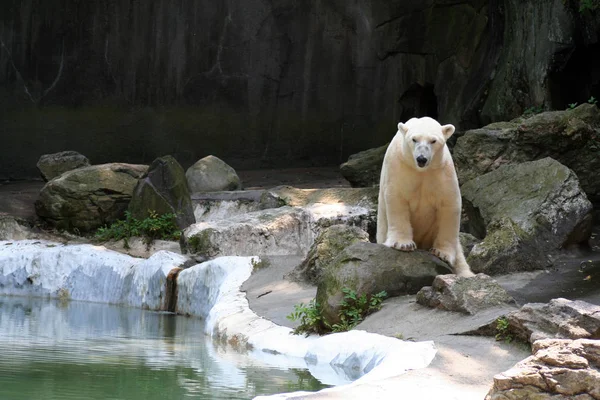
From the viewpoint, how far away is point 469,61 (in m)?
16.4

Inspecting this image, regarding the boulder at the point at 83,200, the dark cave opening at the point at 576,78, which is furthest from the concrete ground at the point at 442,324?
the dark cave opening at the point at 576,78

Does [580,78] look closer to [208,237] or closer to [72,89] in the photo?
[208,237]

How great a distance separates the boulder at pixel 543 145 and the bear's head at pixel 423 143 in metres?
4.83

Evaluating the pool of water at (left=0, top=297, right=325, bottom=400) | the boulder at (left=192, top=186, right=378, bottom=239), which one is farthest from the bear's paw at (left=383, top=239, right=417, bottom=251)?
the boulder at (left=192, top=186, right=378, bottom=239)

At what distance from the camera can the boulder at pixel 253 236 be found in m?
11.2

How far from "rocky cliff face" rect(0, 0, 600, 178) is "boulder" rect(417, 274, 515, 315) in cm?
900

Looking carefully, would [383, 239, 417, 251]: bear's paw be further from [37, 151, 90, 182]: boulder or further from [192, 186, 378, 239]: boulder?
[37, 151, 90, 182]: boulder

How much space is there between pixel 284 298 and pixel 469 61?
8989 mm

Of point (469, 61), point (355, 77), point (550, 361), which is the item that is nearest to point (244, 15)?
point (355, 77)

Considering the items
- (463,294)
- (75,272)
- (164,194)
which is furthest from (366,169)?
(463,294)

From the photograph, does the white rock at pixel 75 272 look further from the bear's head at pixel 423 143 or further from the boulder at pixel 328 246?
the bear's head at pixel 423 143

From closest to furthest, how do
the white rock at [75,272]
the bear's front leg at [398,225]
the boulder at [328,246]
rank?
1. the bear's front leg at [398,225]
2. the boulder at [328,246]
3. the white rock at [75,272]

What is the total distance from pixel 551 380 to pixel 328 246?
466cm

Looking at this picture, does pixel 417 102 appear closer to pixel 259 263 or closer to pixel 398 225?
pixel 259 263
